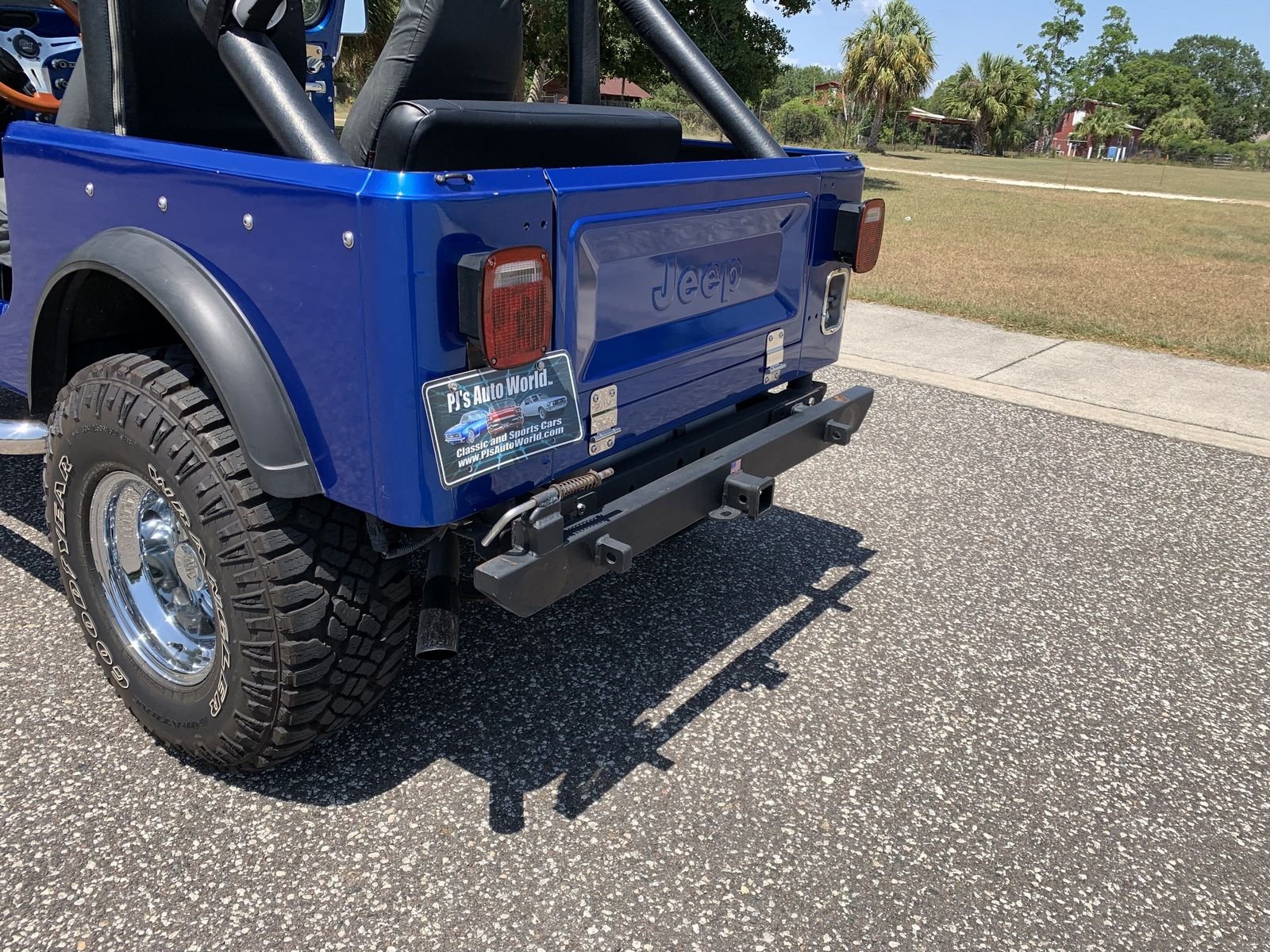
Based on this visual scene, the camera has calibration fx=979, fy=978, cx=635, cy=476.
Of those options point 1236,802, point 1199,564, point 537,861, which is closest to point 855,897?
point 537,861

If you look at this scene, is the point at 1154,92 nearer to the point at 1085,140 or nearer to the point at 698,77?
the point at 1085,140

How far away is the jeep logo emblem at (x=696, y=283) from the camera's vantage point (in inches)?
94.9

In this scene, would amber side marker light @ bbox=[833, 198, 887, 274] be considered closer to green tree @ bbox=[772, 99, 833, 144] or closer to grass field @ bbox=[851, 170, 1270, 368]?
grass field @ bbox=[851, 170, 1270, 368]

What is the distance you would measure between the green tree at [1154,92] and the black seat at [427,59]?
342 ft

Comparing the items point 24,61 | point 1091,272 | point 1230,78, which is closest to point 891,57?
point 1091,272

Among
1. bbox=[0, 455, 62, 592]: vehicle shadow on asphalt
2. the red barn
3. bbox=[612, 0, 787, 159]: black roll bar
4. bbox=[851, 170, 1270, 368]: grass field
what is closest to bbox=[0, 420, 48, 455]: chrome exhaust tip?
bbox=[0, 455, 62, 592]: vehicle shadow on asphalt

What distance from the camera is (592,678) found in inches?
116

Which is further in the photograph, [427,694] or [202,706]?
[427,694]

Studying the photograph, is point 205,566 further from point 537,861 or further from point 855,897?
point 855,897

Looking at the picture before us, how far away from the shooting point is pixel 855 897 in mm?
2197

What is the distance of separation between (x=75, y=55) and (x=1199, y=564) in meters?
5.09

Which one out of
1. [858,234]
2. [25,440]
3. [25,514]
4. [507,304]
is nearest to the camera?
[507,304]

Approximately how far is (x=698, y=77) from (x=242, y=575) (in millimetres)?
2230

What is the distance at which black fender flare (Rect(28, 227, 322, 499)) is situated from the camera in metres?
1.98
